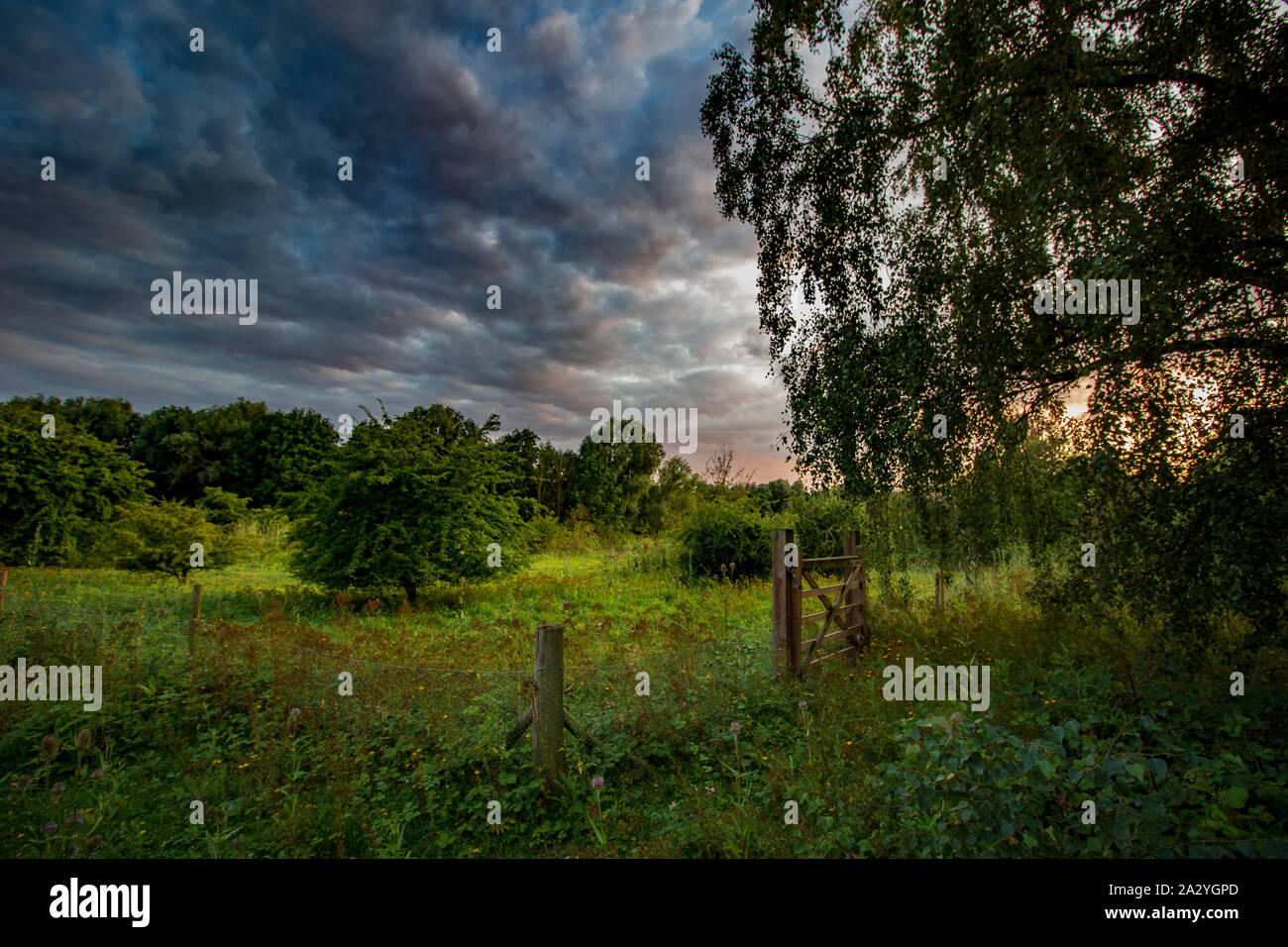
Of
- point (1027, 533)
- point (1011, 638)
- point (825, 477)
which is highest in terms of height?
point (825, 477)

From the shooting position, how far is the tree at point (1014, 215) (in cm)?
405

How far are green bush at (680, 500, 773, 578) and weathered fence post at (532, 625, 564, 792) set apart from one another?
9387 millimetres

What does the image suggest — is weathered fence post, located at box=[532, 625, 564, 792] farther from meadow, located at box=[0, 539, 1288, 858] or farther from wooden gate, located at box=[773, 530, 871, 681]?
wooden gate, located at box=[773, 530, 871, 681]

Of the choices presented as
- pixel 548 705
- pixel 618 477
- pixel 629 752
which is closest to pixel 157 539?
pixel 548 705

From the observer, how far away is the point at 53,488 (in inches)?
465

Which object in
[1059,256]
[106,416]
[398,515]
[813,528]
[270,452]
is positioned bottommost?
[813,528]

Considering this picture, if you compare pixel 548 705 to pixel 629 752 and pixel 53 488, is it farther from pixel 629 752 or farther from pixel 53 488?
pixel 53 488

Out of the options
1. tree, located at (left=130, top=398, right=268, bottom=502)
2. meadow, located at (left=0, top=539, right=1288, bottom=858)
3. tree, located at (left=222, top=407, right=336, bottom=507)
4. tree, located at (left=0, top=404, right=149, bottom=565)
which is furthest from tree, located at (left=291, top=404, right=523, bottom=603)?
tree, located at (left=130, top=398, right=268, bottom=502)

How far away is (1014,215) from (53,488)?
60.4 ft

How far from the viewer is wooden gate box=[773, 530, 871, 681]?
19.7ft
